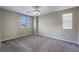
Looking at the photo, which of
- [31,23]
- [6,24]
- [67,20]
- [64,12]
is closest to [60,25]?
[67,20]

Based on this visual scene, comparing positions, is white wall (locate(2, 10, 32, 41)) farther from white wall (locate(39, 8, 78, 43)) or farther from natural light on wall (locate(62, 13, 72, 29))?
natural light on wall (locate(62, 13, 72, 29))

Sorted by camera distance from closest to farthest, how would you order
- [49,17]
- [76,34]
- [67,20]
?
[76,34]
[67,20]
[49,17]

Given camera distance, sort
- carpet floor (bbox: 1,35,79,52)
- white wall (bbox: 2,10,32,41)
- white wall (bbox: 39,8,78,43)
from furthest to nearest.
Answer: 1. white wall (bbox: 2,10,32,41)
2. white wall (bbox: 39,8,78,43)
3. carpet floor (bbox: 1,35,79,52)

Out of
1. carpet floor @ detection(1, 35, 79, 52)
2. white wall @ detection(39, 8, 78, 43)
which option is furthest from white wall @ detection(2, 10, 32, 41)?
white wall @ detection(39, 8, 78, 43)

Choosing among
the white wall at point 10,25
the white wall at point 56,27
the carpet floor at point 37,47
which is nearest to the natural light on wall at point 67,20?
the white wall at point 56,27

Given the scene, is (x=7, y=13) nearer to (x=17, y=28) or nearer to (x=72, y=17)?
(x=17, y=28)

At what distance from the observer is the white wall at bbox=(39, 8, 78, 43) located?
12.3 feet

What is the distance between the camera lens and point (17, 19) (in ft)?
17.1

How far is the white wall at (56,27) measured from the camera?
12.3 ft

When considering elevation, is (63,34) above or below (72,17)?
below

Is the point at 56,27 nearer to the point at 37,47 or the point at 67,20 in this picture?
the point at 67,20

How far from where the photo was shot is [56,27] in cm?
496

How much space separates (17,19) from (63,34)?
4282 mm

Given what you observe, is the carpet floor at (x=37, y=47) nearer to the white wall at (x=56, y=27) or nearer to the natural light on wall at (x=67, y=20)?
the white wall at (x=56, y=27)
